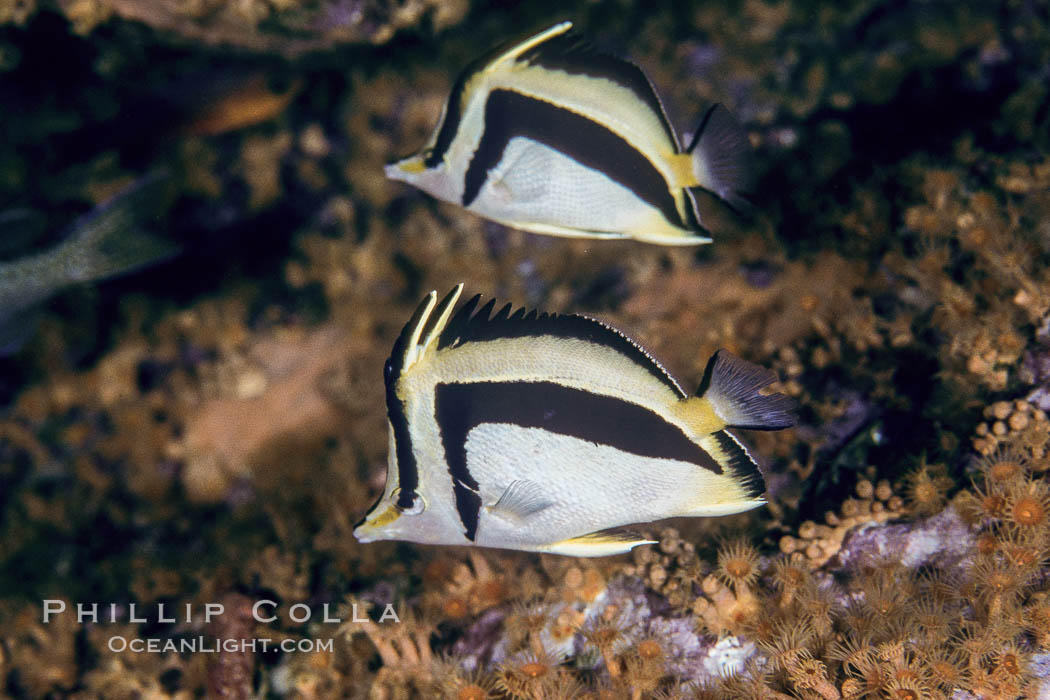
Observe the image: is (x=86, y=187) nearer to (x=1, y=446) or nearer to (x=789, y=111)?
(x=1, y=446)

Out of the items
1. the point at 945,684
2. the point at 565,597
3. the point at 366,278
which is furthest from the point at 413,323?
the point at 366,278

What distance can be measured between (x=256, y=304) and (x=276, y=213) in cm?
81

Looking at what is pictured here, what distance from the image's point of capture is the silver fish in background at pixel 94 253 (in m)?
4.16

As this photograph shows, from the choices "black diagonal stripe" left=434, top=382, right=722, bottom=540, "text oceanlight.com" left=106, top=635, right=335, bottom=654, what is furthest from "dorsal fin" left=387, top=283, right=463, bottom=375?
"text oceanlight.com" left=106, top=635, right=335, bottom=654

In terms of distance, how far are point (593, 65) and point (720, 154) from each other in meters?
0.60

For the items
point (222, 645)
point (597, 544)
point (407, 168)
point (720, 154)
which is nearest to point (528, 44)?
point (407, 168)

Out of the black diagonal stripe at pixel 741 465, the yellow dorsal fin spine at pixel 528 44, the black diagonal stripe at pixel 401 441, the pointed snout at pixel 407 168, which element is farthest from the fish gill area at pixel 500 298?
the pointed snout at pixel 407 168

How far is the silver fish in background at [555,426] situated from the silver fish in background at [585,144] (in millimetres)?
800

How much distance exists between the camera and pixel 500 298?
471 centimetres

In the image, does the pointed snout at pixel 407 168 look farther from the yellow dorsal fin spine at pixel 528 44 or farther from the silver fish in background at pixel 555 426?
the silver fish in background at pixel 555 426

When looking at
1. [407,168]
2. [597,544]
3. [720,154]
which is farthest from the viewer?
[407,168]

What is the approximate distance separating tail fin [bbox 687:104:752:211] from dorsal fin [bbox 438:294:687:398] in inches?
37.3

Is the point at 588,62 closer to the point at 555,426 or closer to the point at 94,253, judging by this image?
the point at 555,426

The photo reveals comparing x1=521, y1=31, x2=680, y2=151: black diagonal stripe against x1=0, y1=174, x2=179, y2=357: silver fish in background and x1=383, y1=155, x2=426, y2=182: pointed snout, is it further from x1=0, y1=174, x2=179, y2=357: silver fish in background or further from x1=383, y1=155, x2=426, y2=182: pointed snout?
x1=0, y1=174, x2=179, y2=357: silver fish in background
